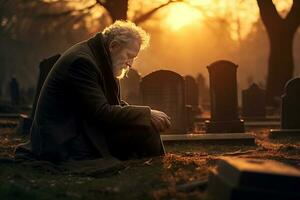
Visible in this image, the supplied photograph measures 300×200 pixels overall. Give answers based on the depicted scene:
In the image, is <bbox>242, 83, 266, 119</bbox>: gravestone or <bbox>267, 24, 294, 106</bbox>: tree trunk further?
<bbox>267, 24, 294, 106</bbox>: tree trunk

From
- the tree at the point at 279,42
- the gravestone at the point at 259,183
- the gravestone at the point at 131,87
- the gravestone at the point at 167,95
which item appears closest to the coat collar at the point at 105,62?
the gravestone at the point at 259,183

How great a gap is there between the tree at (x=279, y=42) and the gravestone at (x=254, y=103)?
200 inches

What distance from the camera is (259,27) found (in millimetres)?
67688

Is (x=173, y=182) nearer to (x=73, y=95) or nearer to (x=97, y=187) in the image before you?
(x=97, y=187)

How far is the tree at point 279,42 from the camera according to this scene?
22.3 m

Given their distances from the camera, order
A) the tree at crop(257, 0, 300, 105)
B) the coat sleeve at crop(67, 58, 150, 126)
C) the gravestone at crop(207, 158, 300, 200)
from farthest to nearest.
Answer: the tree at crop(257, 0, 300, 105) → the coat sleeve at crop(67, 58, 150, 126) → the gravestone at crop(207, 158, 300, 200)

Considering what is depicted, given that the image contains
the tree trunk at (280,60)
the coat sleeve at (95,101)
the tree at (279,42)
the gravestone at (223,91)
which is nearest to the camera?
the coat sleeve at (95,101)

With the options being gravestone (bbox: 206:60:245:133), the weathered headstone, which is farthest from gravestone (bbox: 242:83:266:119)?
gravestone (bbox: 206:60:245:133)

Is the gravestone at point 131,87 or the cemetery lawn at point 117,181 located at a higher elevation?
the gravestone at point 131,87

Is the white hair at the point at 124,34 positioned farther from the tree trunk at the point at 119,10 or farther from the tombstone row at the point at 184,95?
the tree trunk at the point at 119,10

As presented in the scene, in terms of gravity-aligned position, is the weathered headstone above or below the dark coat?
above

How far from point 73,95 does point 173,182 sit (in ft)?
5.34

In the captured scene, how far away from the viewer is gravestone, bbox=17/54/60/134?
11453 millimetres

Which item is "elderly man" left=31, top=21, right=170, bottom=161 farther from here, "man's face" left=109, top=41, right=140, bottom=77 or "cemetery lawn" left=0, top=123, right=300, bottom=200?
"cemetery lawn" left=0, top=123, right=300, bottom=200
